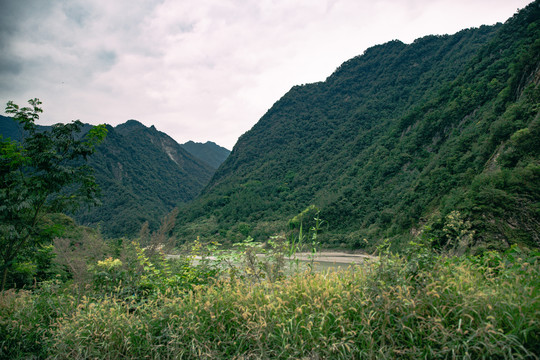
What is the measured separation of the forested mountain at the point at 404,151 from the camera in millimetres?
18502

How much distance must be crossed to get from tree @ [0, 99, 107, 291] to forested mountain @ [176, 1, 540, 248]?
13.6ft

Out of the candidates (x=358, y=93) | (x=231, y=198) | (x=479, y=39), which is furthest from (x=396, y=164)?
(x=358, y=93)

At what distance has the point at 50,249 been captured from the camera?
6.87 metres

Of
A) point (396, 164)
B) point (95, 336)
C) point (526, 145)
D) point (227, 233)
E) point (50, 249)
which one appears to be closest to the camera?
point (95, 336)

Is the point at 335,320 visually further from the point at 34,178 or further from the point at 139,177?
the point at 139,177

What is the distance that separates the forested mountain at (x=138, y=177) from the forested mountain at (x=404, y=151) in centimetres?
1621

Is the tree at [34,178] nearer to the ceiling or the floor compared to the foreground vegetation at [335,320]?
nearer to the ceiling

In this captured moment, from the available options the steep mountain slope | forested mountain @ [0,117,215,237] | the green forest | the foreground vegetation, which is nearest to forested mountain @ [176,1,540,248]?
the green forest

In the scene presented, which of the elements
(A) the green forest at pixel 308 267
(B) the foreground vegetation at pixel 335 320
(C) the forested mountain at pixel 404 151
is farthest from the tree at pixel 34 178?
(C) the forested mountain at pixel 404 151

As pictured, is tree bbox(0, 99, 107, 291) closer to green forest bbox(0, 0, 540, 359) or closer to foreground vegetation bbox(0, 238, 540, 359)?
green forest bbox(0, 0, 540, 359)

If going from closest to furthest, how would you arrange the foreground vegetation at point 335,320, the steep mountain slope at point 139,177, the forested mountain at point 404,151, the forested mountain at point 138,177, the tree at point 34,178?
the foreground vegetation at point 335,320 → the tree at point 34,178 → the forested mountain at point 404,151 → the forested mountain at point 138,177 → the steep mountain slope at point 139,177

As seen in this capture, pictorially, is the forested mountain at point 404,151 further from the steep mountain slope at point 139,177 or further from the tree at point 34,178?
the steep mountain slope at point 139,177

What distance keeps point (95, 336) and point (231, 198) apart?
293 ft

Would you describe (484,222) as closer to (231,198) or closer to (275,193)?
(275,193)
